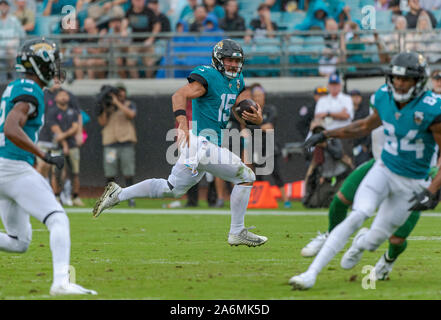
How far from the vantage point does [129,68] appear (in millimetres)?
16062

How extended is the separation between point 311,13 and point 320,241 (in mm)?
9367

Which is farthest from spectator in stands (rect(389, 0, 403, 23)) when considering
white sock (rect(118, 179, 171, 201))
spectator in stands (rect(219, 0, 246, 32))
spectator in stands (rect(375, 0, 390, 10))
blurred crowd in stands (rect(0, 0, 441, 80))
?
white sock (rect(118, 179, 171, 201))

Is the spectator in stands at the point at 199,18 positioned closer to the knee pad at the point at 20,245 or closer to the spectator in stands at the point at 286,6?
the spectator in stands at the point at 286,6

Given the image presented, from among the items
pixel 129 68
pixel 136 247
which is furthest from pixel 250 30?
pixel 136 247

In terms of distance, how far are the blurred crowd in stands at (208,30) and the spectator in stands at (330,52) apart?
0.06 feet

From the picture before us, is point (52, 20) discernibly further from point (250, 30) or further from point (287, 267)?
point (287, 267)

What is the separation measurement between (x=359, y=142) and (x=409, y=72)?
8061 mm

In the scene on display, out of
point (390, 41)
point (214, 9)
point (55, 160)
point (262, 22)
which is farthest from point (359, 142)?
point (55, 160)

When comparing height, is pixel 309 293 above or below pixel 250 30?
below

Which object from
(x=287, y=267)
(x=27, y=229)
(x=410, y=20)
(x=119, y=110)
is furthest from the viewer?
(x=410, y=20)

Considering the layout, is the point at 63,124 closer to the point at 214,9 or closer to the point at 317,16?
the point at 214,9

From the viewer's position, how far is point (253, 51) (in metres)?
16.0
